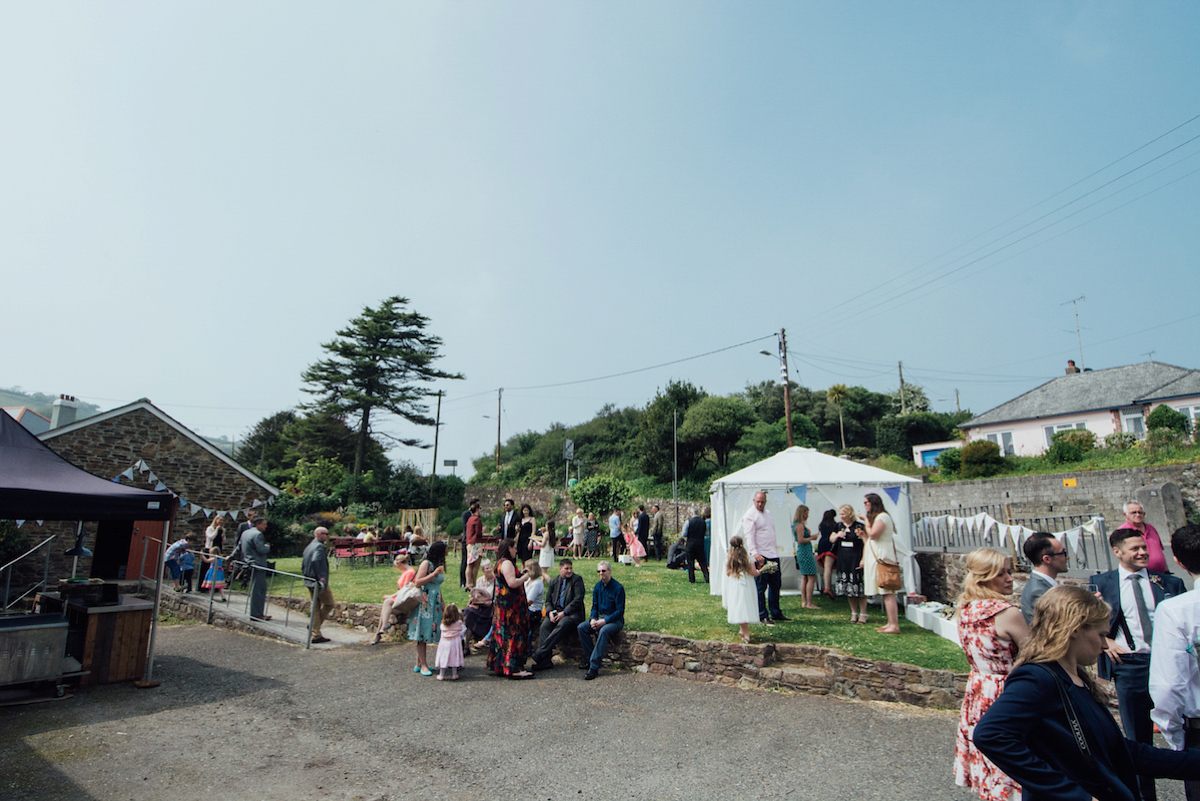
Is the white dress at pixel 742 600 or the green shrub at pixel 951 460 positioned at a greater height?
the green shrub at pixel 951 460

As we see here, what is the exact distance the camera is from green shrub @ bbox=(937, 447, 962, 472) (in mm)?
27281

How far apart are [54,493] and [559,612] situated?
5.87 meters

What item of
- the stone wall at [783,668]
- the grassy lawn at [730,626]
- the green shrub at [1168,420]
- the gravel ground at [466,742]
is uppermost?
the green shrub at [1168,420]

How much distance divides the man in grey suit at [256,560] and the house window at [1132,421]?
3442cm

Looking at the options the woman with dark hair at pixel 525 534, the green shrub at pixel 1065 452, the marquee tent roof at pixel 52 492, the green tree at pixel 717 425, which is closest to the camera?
the marquee tent roof at pixel 52 492

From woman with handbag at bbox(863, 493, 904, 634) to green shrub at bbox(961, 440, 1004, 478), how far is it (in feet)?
68.5

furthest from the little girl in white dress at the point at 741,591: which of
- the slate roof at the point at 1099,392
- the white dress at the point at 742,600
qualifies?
the slate roof at the point at 1099,392

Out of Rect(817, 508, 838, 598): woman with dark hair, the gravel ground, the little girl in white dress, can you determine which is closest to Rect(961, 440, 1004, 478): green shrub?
Rect(817, 508, 838, 598): woman with dark hair

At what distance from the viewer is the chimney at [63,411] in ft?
57.1

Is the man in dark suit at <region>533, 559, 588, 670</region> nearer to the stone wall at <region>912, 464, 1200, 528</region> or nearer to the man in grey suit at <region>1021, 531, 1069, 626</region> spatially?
the man in grey suit at <region>1021, 531, 1069, 626</region>

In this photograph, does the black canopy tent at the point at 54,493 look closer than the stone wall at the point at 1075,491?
Yes

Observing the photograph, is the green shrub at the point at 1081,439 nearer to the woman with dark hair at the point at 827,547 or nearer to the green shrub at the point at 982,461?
the green shrub at the point at 982,461

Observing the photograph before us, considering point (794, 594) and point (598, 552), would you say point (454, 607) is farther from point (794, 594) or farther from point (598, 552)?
point (598, 552)

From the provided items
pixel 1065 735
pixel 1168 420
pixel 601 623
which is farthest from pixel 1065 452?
pixel 1065 735
